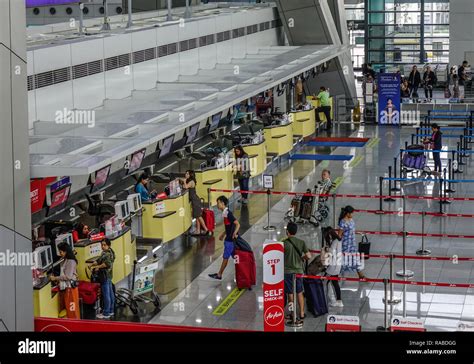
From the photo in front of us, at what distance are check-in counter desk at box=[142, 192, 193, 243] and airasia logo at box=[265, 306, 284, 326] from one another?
6.52 metres

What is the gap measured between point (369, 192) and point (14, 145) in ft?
43.4

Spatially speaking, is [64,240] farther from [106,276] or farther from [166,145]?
[166,145]

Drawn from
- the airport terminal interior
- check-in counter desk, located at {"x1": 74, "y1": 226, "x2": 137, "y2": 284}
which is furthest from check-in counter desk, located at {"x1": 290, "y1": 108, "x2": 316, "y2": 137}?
check-in counter desk, located at {"x1": 74, "y1": 226, "x2": 137, "y2": 284}

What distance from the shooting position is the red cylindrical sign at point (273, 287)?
13297 millimetres

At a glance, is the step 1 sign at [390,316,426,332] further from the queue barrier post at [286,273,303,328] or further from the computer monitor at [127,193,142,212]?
the computer monitor at [127,193,142,212]

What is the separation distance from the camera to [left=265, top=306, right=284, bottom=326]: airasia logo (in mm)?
13328

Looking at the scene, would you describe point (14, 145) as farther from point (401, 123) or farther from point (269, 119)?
point (401, 123)

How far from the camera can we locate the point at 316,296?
52.3 feet

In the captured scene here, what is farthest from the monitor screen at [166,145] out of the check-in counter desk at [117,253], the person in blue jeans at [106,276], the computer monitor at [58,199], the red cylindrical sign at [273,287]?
the red cylindrical sign at [273,287]

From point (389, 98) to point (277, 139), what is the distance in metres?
8.60

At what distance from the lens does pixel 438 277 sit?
1798cm

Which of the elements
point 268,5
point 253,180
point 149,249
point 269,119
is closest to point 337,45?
point 268,5

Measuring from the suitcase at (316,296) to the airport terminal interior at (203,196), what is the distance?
2cm

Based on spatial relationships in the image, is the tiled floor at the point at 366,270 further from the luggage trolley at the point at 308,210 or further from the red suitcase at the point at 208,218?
the red suitcase at the point at 208,218
